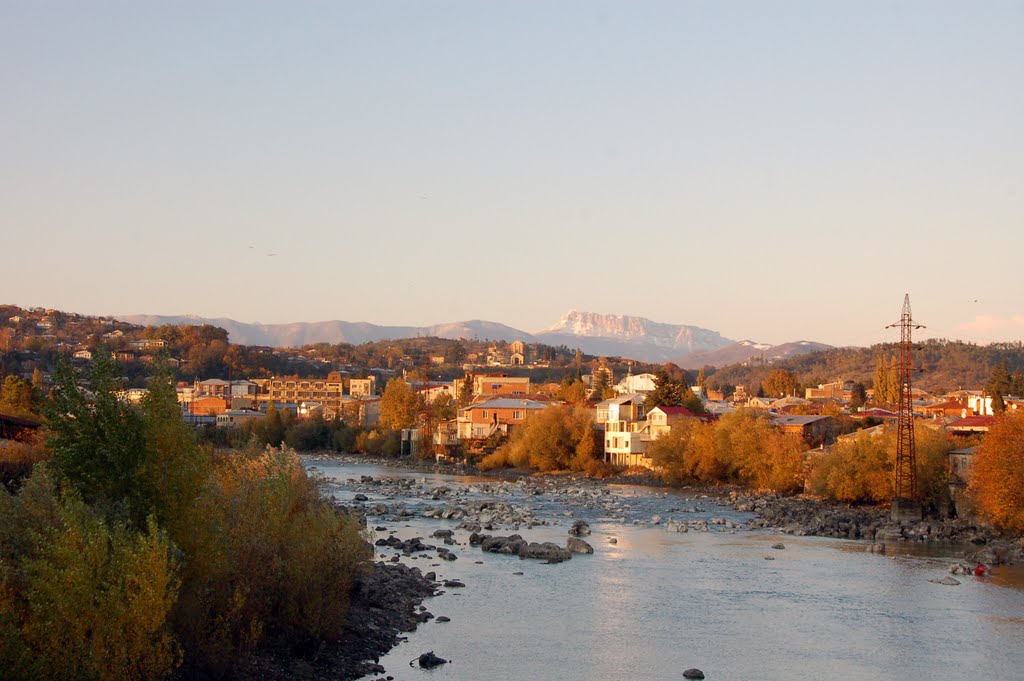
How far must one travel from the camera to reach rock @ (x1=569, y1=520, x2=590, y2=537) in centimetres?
3154

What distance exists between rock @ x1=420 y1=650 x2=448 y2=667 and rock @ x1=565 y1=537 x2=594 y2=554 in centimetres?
1161

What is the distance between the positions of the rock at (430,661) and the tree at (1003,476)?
17.8 meters

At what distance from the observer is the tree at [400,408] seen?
84562mm

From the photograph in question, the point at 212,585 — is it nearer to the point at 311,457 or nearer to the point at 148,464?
the point at 148,464

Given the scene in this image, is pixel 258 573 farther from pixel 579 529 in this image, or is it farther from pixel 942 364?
pixel 942 364

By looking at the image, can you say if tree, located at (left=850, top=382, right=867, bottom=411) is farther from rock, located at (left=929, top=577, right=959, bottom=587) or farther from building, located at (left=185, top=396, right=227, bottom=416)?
building, located at (left=185, top=396, right=227, bottom=416)

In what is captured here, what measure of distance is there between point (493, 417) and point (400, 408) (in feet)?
41.4

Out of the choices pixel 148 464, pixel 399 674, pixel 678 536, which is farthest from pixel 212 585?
pixel 678 536

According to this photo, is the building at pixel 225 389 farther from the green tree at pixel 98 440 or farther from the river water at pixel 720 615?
the green tree at pixel 98 440

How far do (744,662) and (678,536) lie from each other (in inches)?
579

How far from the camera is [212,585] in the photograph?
44.7 ft

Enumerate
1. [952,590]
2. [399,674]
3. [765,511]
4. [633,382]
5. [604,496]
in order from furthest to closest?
[633,382], [604,496], [765,511], [952,590], [399,674]

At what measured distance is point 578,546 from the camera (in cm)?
2789

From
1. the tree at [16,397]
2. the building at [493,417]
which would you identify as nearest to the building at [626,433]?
the building at [493,417]
